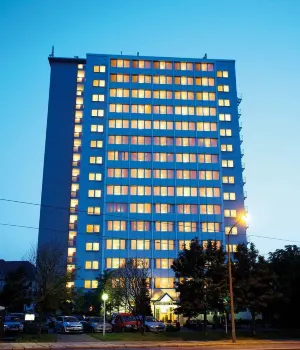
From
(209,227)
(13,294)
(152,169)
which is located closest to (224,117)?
(152,169)

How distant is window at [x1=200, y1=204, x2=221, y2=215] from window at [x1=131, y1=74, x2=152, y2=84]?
98.9 feet

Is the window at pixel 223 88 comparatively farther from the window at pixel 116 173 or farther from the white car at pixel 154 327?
the white car at pixel 154 327

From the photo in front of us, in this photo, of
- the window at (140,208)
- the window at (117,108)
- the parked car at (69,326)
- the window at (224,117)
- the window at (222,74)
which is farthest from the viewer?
the window at (222,74)

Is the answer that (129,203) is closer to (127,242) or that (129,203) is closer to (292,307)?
(127,242)

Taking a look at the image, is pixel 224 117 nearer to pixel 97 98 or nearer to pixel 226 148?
pixel 226 148

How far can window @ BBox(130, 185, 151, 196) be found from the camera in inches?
3268

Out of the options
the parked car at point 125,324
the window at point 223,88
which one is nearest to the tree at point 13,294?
the parked car at point 125,324

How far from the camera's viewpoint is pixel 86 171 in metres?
85.4

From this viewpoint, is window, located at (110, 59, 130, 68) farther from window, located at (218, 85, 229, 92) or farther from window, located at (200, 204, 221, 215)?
window, located at (200, 204, 221, 215)

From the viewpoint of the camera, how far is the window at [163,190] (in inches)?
3285

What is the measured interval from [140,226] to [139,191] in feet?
23.3

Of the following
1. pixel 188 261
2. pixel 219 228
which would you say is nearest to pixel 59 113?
pixel 219 228

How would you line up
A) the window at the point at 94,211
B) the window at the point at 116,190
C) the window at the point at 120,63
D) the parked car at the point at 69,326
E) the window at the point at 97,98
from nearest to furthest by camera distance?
the parked car at the point at 69,326 < the window at the point at 94,211 < the window at the point at 116,190 < the window at the point at 97,98 < the window at the point at 120,63

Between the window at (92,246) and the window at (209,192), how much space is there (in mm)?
23202
